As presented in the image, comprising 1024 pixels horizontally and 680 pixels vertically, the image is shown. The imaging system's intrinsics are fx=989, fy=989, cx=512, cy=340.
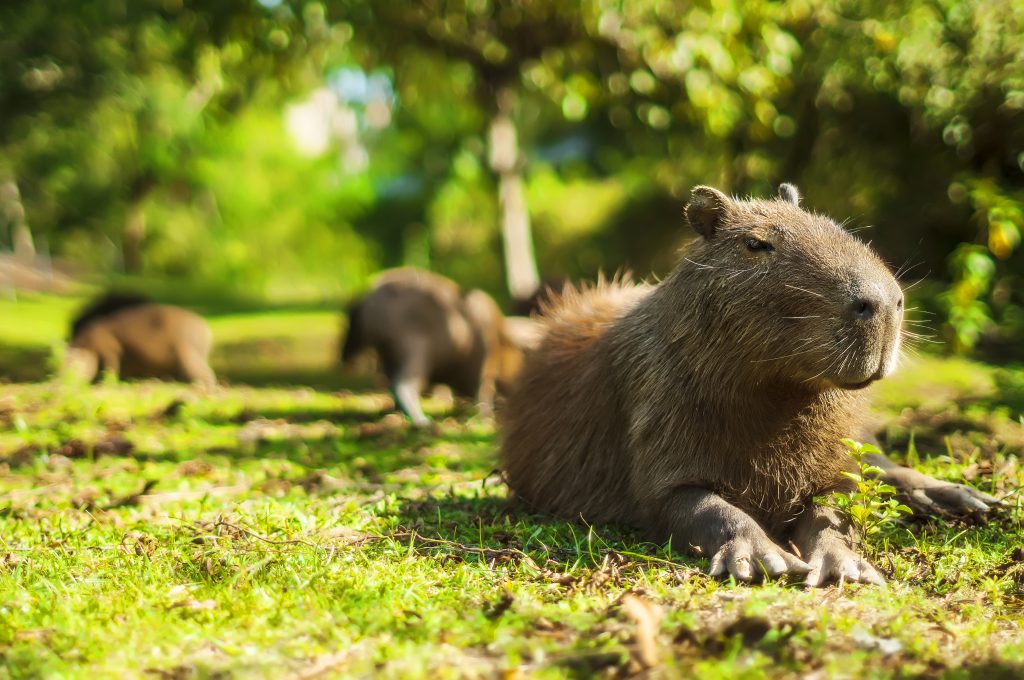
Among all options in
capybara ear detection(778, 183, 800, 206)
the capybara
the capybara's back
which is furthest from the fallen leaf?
capybara ear detection(778, 183, 800, 206)

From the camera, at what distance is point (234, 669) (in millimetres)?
2234

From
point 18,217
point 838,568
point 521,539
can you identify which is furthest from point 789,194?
point 18,217

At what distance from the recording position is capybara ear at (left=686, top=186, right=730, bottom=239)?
3355 mm

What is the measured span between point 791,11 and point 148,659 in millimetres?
7697

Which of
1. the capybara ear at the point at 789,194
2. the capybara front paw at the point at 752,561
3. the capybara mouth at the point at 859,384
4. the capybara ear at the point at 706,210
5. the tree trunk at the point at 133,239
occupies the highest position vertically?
the tree trunk at the point at 133,239

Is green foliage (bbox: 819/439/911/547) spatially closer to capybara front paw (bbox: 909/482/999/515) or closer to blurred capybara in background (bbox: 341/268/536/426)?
capybara front paw (bbox: 909/482/999/515)

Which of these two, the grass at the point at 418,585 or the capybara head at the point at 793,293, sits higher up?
the capybara head at the point at 793,293

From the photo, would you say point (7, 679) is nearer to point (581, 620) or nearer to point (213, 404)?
point (581, 620)

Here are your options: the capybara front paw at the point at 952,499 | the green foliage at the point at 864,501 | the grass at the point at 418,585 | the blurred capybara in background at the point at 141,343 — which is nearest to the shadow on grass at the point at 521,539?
the grass at the point at 418,585

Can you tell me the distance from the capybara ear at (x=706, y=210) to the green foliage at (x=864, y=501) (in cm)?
85

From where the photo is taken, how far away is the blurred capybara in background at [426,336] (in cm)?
738

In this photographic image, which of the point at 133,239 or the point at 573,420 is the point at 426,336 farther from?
the point at 133,239

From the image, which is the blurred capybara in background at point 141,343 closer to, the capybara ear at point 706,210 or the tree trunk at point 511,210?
the tree trunk at point 511,210

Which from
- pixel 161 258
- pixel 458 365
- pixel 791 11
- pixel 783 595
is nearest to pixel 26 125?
pixel 458 365
